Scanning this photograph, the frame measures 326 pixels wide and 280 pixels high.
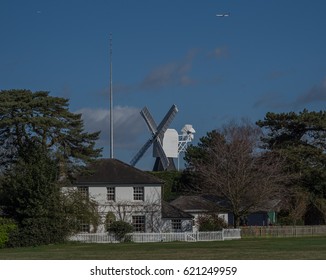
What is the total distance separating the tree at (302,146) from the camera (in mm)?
78750

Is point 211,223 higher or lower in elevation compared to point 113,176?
lower

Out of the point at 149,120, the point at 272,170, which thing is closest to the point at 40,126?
the point at 272,170

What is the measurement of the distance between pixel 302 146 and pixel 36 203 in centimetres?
3740

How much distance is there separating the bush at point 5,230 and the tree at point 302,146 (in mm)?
32398

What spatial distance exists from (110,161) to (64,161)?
841 cm

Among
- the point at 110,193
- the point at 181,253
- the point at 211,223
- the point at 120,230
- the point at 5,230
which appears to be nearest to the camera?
the point at 181,253

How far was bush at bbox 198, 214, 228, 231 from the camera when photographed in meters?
67.2

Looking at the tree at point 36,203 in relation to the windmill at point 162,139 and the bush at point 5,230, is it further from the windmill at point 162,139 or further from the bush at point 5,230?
the windmill at point 162,139

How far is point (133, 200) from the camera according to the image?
68.5 metres

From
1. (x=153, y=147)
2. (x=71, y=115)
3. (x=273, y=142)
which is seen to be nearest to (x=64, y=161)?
(x=71, y=115)

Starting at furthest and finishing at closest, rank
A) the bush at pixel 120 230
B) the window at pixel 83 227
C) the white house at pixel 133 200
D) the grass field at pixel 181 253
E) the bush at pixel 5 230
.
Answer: the white house at pixel 133 200 < the bush at pixel 120 230 < the window at pixel 83 227 < the bush at pixel 5 230 < the grass field at pixel 181 253

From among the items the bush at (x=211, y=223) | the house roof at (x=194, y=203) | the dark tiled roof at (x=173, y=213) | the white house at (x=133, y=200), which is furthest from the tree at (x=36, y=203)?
the house roof at (x=194, y=203)

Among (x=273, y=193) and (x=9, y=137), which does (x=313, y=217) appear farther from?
(x=9, y=137)

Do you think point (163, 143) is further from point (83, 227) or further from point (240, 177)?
point (83, 227)
